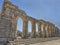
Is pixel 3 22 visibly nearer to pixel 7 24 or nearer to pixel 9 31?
pixel 7 24

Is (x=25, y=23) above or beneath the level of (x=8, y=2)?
beneath

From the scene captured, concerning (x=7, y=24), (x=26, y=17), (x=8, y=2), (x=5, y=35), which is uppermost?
(x=8, y=2)

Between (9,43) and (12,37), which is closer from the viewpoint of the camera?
(9,43)

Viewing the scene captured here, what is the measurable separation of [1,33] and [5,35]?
0.55 metres

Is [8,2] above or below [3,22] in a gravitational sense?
above

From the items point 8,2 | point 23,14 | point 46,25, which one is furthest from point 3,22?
point 46,25

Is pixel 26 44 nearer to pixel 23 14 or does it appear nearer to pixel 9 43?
pixel 9 43

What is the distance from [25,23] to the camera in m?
22.8

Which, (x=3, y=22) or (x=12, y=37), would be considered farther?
(x=12, y=37)

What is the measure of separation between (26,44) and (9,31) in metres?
2.65

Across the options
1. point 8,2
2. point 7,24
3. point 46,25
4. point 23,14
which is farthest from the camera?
point 46,25

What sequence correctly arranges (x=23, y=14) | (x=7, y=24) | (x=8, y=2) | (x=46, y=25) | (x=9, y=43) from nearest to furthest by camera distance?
(x=9, y=43), (x=7, y=24), (x=8, y=2), (x=23, y=14), (x=46, y=25)

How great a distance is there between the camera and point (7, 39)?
13.6 meters

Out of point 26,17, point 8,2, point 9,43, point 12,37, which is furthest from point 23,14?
point 9,43
